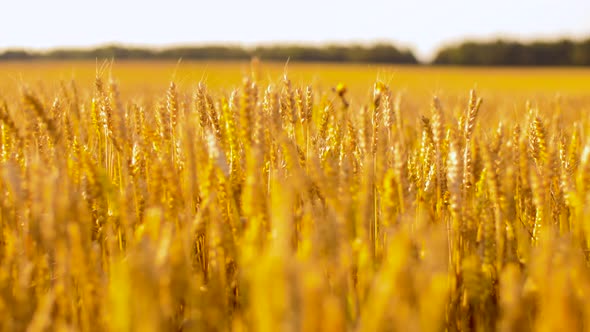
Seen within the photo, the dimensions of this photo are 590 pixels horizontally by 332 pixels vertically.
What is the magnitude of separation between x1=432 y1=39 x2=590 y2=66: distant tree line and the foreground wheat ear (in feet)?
141

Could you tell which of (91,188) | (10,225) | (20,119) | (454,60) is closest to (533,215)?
(91,188)

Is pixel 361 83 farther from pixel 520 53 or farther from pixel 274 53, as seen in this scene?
pixel 520 53

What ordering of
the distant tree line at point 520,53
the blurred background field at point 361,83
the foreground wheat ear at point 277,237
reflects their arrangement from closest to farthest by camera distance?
the foreground wheat ear at point 277,237
the blurred background field at point 361,83
the distant tree line at point 520,53

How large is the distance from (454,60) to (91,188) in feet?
146

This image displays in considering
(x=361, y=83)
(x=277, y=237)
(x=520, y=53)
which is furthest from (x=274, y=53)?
(x=277, y=237)

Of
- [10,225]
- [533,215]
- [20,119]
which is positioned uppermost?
[20,119]

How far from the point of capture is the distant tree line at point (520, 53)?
41125 millimetres

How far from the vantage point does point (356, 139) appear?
2.13 metres

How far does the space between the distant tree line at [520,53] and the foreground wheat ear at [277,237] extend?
42879mm

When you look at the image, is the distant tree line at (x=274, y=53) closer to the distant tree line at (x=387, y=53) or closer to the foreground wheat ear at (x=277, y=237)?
the distant tree line at (x=387, y=53)

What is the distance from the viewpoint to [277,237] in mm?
945

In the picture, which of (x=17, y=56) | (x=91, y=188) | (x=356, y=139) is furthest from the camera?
(x=17, y=56)

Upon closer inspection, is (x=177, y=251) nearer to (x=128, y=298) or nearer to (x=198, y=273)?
(x=128, y=298)

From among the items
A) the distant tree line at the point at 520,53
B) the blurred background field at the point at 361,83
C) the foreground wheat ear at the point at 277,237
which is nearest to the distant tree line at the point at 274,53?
the distant tree line at the point at 520,53
